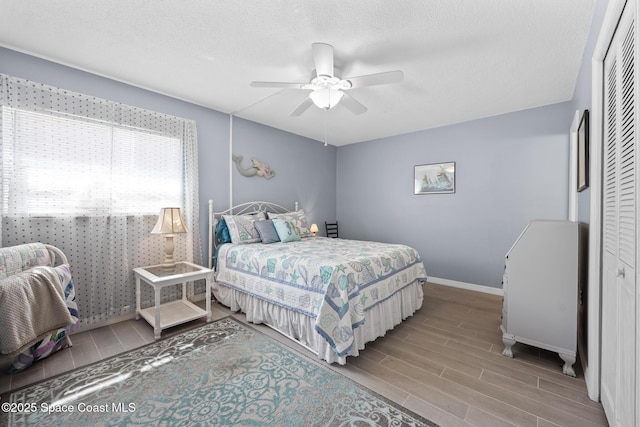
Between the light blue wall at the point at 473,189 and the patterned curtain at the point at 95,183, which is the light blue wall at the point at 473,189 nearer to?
the light blue wall at the point at 473,189

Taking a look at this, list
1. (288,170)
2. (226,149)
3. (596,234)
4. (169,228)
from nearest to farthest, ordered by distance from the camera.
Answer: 1. (596,234)
2. (169,228)
3. (226,149)
4. (288,170)

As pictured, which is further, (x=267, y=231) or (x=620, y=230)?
(x=267, y=231)

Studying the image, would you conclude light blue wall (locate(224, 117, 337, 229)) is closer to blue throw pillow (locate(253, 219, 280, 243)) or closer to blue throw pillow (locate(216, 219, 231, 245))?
blue throw pillow (locate(216, 219, 231, 245))

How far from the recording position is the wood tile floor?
1.67m

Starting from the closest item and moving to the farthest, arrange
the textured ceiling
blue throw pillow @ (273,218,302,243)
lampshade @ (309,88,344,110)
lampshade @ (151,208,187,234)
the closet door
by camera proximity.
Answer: the closet door < the textured ceiling < lampshade @ (309,88,344,110) < lampshade @ (151,208,187,234) < blue throw pillow @ (273,218,302,243)

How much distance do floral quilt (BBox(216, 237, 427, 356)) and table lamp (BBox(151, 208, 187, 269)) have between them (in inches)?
23.4

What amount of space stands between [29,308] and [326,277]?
7.03 feet

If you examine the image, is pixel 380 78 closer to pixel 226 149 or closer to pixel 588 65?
pixel 588 65

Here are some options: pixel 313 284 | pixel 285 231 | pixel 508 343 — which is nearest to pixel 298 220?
pixel 285 231

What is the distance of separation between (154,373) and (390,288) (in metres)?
2.14

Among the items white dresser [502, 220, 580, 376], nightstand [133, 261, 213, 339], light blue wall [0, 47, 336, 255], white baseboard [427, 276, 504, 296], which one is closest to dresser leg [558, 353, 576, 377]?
white dresser [502, 220, 580, 376]

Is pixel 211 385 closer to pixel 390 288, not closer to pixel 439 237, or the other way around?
pixel 390 288

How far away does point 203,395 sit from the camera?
5.90ft

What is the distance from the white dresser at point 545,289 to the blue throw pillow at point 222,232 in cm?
316
